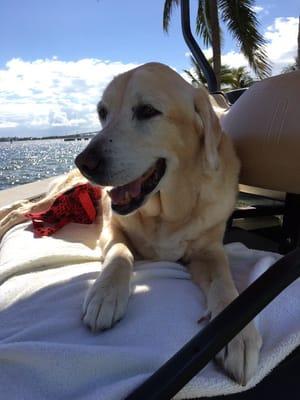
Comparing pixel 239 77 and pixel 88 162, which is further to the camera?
pixel 239 77

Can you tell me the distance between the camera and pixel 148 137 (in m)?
1.74

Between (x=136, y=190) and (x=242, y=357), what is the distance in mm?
908

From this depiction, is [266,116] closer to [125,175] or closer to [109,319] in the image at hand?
[125,175]

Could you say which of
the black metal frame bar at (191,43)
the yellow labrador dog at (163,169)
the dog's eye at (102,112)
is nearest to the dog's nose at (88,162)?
the yellow labrador dog at (163,169)

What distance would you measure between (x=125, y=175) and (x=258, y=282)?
2.81ft

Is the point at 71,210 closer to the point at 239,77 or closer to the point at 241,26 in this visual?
the point at 241,26

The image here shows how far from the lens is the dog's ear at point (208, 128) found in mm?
1797

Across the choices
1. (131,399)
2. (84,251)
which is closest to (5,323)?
(131,399)

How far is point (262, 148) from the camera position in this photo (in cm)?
178

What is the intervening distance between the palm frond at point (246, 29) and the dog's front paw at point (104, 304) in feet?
38.7

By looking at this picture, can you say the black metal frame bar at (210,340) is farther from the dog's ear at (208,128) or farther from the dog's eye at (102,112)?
the dog's eye at (102,112)

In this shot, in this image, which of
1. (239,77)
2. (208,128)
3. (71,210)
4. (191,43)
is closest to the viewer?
(208,128)

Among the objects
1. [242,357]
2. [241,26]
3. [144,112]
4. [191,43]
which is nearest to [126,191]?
[144,112]

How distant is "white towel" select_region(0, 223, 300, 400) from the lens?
92cm
